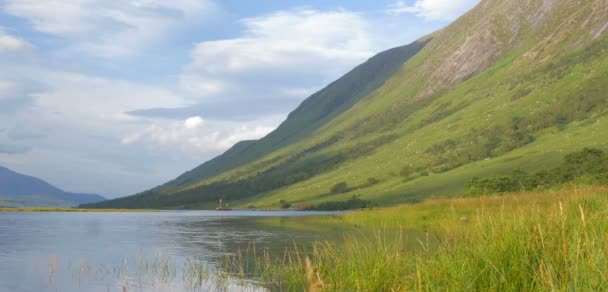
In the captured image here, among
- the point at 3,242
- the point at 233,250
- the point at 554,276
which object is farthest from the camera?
the point at 3,242

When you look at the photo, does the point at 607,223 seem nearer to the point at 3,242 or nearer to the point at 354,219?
the point at 3,242

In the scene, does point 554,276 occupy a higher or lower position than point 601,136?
lower

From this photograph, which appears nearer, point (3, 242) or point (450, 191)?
point (3, 242)

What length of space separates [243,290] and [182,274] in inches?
262

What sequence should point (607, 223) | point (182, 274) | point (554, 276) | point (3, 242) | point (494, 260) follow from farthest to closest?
point (3, 242)
point (182, 274)
point (607, 223)
point (494, 260)
point (554, 276)

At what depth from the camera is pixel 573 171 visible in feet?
321

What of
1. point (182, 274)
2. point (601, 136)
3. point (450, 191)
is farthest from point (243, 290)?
point (601, 136)

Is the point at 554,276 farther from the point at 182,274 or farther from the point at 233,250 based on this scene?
the point at 233,250

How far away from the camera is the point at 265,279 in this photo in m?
25.5

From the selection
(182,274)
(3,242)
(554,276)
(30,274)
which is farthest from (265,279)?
(3,242)

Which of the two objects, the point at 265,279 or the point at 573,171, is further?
the point at 573,171

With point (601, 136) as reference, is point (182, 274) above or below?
below

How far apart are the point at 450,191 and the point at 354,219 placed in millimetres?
105497

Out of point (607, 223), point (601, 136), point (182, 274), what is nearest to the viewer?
point (607, 223)
